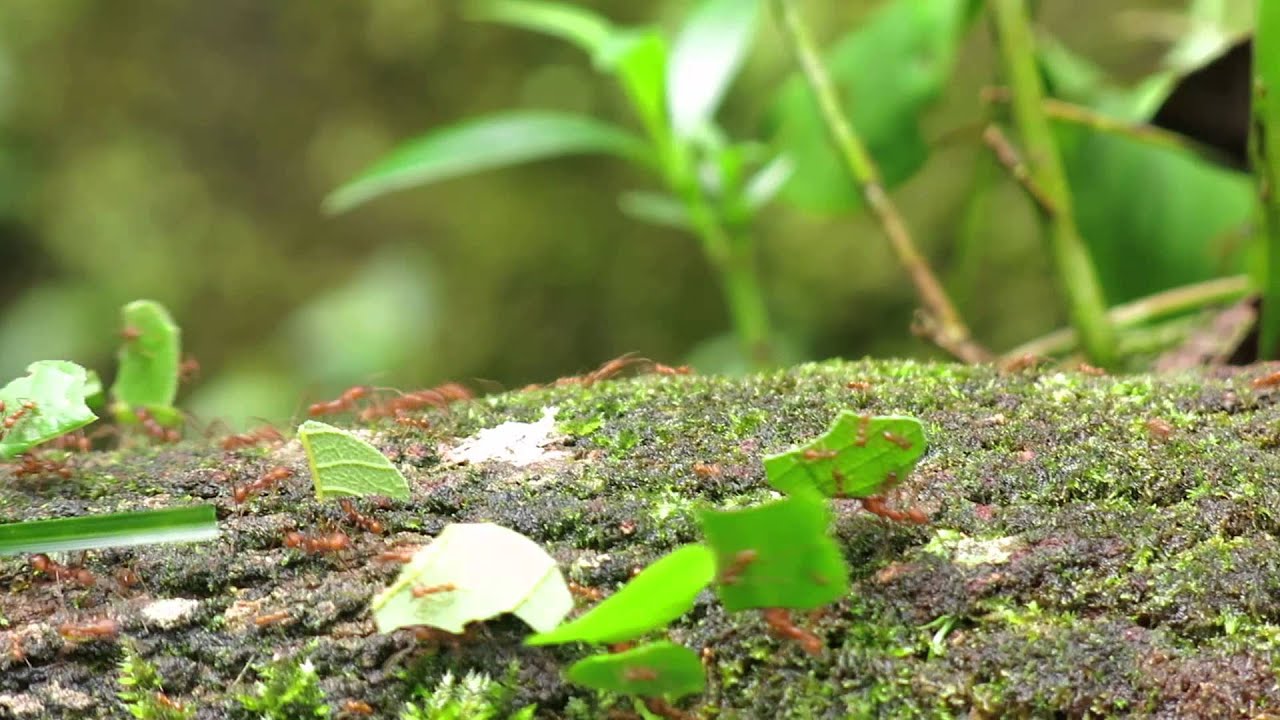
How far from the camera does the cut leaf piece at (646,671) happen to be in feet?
1.72

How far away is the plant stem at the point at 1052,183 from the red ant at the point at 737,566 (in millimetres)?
952

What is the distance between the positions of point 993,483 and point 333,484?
448 millimetres

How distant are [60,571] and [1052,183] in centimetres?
115

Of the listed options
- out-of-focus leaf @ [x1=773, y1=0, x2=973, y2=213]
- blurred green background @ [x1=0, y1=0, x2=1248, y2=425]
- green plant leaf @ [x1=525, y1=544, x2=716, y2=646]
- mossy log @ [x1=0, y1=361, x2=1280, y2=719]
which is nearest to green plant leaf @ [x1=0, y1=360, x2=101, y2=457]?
mossy log @ [x1=0, y1=361, x2=1280, y2=719]

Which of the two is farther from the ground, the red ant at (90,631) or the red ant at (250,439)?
the red ant at (250,439)

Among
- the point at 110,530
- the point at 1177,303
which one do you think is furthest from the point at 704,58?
the point at 110,530

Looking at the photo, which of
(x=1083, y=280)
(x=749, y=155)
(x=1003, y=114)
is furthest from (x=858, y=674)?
(x=749, y=155)

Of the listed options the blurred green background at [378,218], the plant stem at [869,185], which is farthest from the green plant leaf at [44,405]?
the blurred green background at [378,218]

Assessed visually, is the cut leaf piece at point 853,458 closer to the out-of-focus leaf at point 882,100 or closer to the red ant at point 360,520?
the red ant at point 360,520

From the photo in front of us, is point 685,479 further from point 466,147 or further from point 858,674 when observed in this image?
point 466,147

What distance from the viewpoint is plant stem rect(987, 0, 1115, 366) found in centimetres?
133

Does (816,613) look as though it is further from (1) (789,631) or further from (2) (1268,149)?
(2) (1268,149)

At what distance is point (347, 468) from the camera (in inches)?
28.5

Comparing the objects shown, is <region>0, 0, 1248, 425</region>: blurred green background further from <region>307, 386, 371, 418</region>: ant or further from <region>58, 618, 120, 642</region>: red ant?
<region>58, 618, 120, 642</region>: red ant
